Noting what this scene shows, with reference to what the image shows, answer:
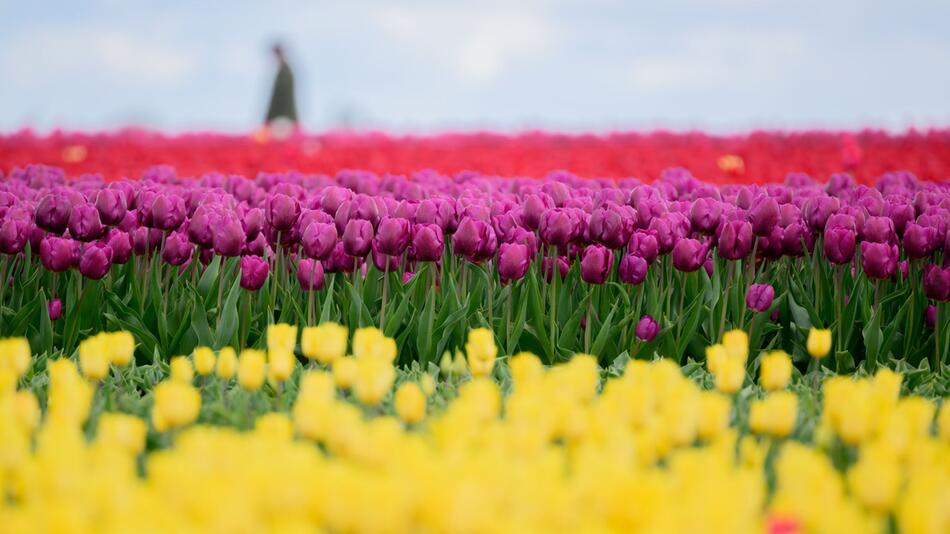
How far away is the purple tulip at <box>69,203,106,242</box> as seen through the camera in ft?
11.8

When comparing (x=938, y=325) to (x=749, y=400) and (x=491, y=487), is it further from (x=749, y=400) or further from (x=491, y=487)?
(x=491, y=487)

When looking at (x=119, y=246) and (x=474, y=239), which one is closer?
(x=474, y=239)

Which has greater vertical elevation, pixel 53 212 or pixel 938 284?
pixel 53 212

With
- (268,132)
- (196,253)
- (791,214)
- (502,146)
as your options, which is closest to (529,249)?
(791,214)

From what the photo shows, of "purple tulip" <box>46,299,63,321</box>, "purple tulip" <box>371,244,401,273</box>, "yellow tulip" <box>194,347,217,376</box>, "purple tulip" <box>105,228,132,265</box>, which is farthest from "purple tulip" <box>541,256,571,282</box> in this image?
"purple tulip" <box>46,299,63,321</box>

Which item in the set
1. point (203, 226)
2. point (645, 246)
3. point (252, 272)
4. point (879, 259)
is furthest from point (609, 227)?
point (203, 226)

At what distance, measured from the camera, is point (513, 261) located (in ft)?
11.3

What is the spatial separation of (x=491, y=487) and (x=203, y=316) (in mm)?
2259

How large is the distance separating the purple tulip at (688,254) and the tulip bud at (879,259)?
1.86 ft

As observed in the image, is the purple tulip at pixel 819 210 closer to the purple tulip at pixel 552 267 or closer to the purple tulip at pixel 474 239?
the purple tulip at pixel 552 267

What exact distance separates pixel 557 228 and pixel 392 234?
22.3 inches

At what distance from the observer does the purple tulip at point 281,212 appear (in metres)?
3.52

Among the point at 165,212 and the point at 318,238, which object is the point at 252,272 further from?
the point at 165,212

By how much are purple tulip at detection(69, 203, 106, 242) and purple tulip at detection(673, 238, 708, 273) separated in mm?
2049
